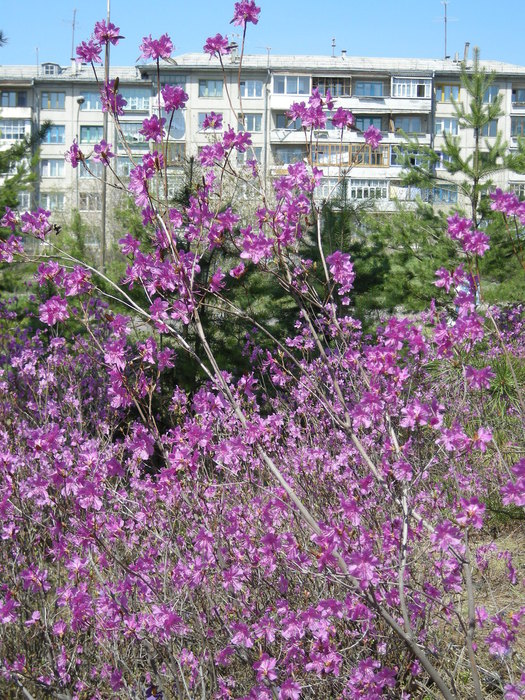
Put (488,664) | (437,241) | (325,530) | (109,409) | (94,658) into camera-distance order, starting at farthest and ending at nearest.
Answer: (437,241) < (109,409) < (94,658) < (488,664) < (325,530)

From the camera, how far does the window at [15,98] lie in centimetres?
5525

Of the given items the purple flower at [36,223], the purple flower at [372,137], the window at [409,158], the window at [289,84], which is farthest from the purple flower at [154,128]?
the window at [289,84]

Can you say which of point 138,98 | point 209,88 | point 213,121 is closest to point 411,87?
point 209,88

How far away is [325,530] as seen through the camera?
2299mm

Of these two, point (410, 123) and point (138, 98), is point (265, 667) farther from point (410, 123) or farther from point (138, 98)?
point (138, 98)

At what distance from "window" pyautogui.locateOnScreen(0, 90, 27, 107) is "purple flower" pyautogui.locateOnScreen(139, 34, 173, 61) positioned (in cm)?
5690

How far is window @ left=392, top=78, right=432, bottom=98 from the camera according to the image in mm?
51500

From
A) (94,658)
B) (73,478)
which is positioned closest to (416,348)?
(73,478)

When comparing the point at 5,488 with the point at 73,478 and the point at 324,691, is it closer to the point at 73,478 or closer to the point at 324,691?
the point at 73,478

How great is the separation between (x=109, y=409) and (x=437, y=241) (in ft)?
23.5

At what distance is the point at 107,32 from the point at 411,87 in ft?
171

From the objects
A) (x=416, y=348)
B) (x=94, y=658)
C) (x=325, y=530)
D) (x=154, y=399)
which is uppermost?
(x=416, y=348)

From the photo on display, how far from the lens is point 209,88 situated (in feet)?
175

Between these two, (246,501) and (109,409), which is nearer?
(246,501)
